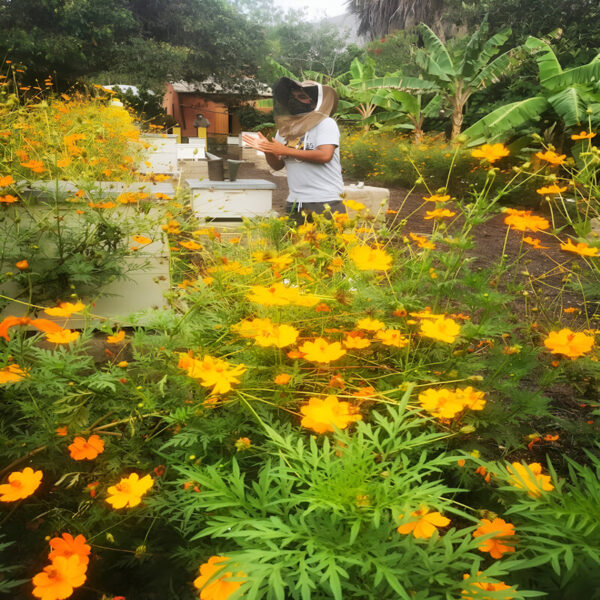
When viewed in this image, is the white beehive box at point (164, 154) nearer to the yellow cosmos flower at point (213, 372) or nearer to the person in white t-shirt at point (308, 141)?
the person in white t-shirt at point (308, 141)

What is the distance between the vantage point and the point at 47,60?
48.9ft

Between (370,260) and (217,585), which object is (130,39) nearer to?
(370,260)

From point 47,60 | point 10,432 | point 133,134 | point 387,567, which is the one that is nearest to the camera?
point 387,567

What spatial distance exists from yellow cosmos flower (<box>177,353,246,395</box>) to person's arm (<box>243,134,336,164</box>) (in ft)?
7.60

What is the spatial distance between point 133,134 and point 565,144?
9125 mm

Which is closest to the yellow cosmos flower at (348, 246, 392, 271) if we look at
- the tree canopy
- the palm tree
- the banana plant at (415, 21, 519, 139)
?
the banana plant at (415, 21, 519, 139)

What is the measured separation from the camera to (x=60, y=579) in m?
0.86

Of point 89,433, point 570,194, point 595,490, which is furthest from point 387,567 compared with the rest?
point 570,194

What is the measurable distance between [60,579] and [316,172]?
2.94 meters

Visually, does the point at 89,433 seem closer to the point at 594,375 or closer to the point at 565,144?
the point at 594,375

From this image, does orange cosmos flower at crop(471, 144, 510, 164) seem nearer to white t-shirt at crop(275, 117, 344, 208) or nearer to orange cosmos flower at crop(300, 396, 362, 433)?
orange cosmos flower at crop(300, 396, 362, 433)

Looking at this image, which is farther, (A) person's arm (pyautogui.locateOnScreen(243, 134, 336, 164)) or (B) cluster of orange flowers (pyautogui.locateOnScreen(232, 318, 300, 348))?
(A) person's arm (pyautogui.locateOnScreen(243, 134, 336, 164))

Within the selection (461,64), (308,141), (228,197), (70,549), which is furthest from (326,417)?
(461,64)

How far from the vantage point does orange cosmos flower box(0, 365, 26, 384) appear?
1070mm
